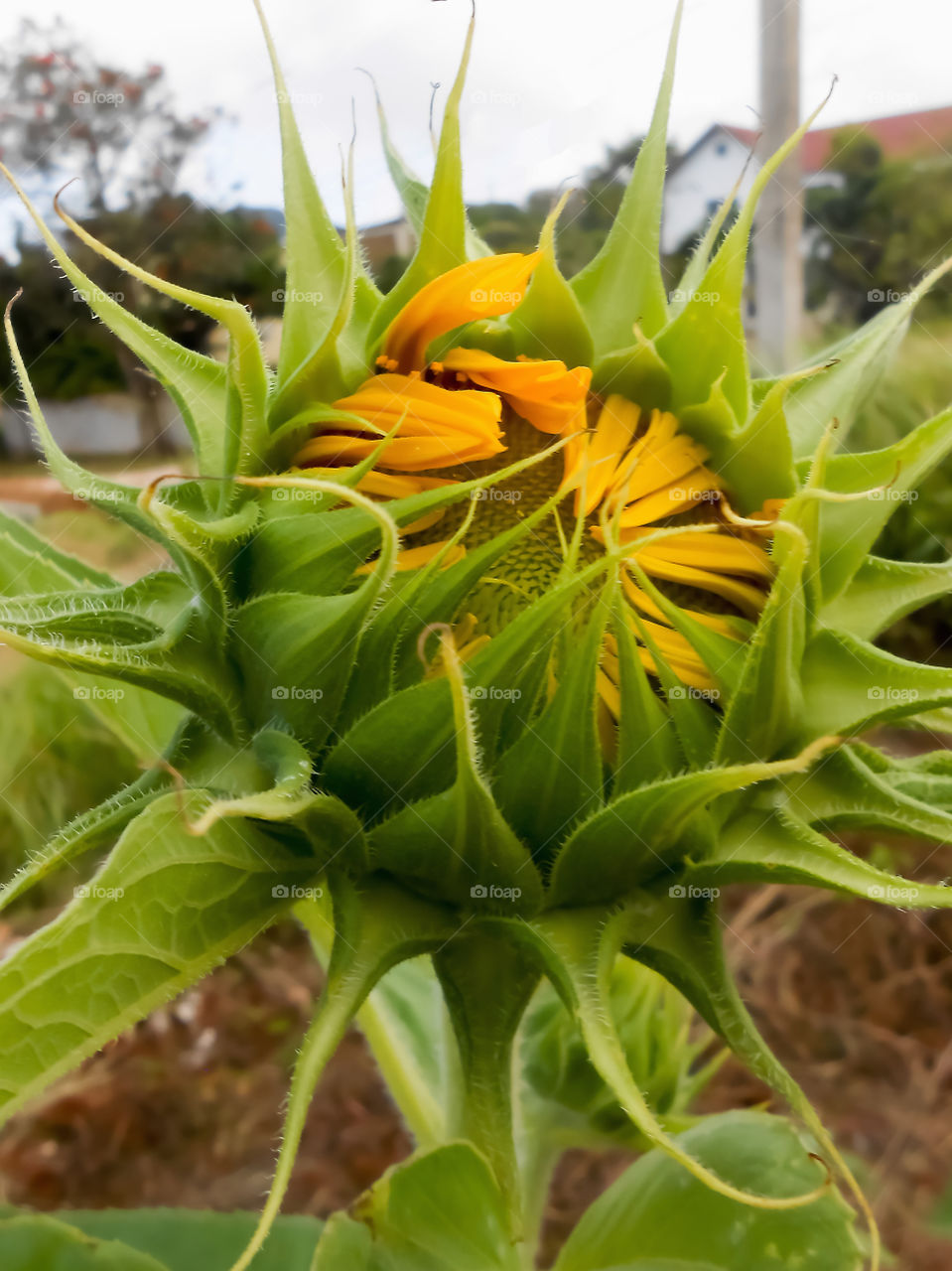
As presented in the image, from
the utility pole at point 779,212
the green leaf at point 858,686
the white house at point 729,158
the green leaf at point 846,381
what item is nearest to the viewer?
the green leaf at point 858,686

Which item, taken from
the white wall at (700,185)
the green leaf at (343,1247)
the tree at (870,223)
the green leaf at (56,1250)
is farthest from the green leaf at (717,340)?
the tree at (870,223)

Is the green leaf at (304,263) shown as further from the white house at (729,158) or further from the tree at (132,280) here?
the tree at (132,280)

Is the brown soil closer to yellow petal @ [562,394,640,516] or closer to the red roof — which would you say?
yellow petal @ [562,394,640,516]

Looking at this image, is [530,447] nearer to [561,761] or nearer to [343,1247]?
[561,761]

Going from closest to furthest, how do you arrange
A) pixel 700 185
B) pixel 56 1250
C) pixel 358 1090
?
pixel 56 1250, pixel 700 185, pixel 358 1090

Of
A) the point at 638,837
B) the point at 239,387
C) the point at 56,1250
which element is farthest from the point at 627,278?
the point at 56,1250

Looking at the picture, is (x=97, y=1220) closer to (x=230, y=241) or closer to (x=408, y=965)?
(x=408, y=965)

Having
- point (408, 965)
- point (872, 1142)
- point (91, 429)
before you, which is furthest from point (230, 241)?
point (872, 1142)
